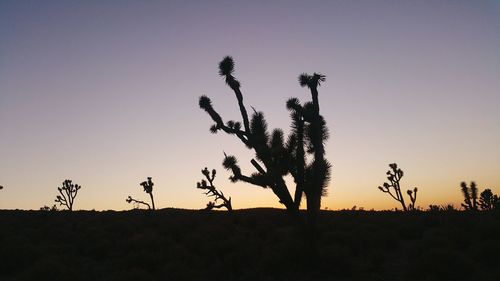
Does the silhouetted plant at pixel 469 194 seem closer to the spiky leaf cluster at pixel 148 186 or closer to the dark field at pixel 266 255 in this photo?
the dark field at pixel 266 255

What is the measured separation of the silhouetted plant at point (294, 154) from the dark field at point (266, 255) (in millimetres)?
1419

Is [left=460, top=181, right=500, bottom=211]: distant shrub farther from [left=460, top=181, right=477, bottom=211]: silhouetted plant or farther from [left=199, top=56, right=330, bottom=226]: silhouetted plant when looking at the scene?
[left=199, top=56, right=330, bottom=226]: silhouetted plant

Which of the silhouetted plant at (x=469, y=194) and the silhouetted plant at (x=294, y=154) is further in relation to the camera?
the silhouetted plant at (x=469, y=194)

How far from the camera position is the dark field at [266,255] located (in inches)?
446

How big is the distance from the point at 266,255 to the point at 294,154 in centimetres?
327

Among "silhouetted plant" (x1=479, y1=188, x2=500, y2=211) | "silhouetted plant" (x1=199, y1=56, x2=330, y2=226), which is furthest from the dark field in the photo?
"silhouetted plant" (x1=479, y1=188, x2=500, y2=211)

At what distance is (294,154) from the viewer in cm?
1320

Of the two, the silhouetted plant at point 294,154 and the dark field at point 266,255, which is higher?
the silhouetted plant at point 294,154

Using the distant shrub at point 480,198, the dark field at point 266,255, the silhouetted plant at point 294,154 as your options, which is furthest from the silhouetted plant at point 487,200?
the silhouetted plant at point 294,154

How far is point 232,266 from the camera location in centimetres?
1288

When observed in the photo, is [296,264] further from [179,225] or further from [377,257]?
[179,225]

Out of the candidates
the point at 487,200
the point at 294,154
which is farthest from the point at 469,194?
the point at 294,154

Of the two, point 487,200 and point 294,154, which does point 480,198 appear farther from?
point 294,154

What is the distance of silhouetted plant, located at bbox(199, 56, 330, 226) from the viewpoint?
41.4 ft
